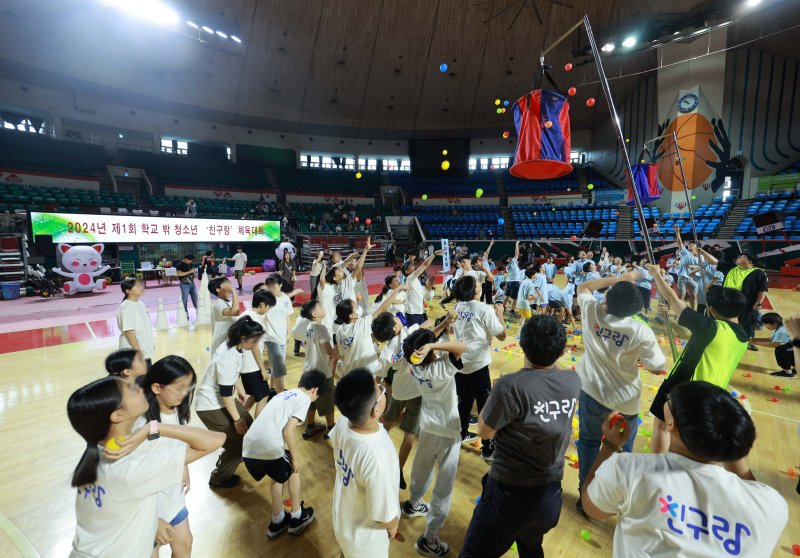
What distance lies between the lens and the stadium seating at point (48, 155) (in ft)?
54.2

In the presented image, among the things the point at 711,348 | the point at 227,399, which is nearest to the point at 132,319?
the point at 227,399

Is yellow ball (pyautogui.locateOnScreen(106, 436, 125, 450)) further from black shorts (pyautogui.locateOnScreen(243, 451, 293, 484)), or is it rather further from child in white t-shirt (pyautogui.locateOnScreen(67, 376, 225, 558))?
black shorts (pyautogui.locateOnScreen(243, 451, 293, 484))

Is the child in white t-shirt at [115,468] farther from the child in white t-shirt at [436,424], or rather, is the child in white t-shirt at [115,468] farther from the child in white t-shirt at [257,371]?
the child in white t-shirt at [257,371]

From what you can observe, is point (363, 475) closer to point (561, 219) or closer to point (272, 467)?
point (272, 467)

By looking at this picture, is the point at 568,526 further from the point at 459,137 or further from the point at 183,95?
the point at 459,137

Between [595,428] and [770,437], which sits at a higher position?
[595,428]

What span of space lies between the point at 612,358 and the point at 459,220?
78.5 ft

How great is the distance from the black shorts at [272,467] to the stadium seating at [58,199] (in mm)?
17688

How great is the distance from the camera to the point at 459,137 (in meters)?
29.0

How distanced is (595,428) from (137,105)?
27994 millimetres

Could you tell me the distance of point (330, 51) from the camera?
20.2m

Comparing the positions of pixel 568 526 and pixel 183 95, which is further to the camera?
pixel 183 95

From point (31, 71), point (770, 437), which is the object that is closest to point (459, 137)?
point (31, 71)

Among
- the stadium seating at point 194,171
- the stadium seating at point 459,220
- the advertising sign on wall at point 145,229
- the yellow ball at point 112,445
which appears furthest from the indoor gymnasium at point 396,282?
the stadium seating at point 459,220
